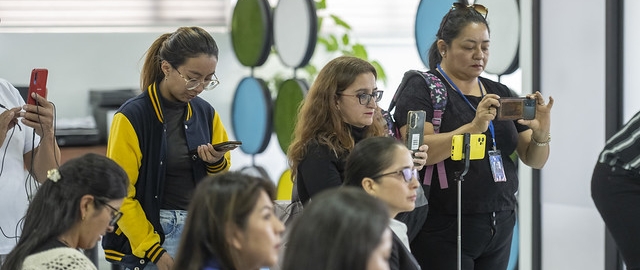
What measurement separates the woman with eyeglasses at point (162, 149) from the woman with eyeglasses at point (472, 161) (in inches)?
28.0

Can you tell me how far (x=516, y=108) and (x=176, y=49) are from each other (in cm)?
116

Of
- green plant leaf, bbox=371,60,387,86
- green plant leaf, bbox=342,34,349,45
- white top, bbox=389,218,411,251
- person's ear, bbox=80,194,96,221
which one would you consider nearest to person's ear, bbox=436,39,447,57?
white top, bbox=389,218,411,251

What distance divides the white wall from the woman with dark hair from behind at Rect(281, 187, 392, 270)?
2775 mm


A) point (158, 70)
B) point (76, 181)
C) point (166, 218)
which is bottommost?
point (166, 218)

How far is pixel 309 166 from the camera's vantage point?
3.04 metres

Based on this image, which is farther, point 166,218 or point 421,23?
point 421,23

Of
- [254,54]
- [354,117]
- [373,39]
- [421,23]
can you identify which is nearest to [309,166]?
[354,117]

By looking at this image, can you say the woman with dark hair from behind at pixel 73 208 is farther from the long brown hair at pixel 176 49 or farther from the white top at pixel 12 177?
the white top at pixel 12 177

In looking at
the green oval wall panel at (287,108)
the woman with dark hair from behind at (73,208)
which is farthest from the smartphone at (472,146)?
the green oval wall panel at (287,108)

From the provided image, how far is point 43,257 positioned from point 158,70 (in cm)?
106

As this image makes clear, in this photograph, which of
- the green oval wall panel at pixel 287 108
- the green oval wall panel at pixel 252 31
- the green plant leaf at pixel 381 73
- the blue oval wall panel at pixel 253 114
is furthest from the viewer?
the green plant leaf at pixel 381 73

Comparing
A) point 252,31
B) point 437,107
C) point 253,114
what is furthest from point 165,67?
point 253,114

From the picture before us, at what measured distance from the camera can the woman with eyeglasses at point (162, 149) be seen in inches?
124

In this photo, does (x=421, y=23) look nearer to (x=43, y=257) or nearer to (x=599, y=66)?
(x=599, y=66)
